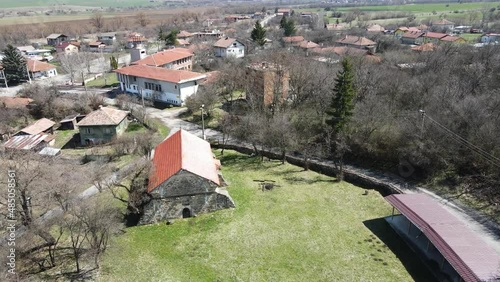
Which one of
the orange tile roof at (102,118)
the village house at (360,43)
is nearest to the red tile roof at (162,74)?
the orange tile roof at (102,118)

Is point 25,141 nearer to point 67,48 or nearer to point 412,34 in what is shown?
point 67,48

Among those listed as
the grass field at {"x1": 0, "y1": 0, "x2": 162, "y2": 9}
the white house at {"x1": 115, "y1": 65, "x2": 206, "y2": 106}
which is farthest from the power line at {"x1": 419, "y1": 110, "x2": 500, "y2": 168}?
the grass field at {"x1": 0, "y1": 0, "x2": 162, "y2": 9}

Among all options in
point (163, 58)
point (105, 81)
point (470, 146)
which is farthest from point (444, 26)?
point (105, 81)

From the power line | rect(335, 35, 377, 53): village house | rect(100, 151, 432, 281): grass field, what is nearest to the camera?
rect(100, 151, 432, 281): grass field

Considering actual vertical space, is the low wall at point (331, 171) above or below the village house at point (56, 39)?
below

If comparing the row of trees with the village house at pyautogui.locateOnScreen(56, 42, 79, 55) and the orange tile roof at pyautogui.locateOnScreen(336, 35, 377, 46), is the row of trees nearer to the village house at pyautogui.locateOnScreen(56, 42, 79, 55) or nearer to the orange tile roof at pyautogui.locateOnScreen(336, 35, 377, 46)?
the orange tile roof at pyautogui.locateOnScreen(336, 35, 377, 46)

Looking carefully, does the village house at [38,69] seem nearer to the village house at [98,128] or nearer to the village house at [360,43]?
the village house at [98,128]
